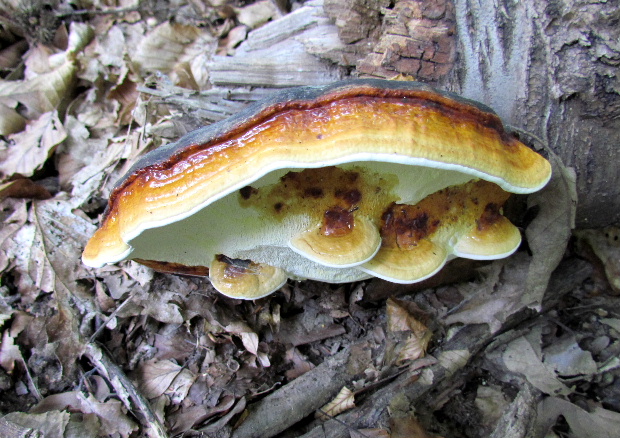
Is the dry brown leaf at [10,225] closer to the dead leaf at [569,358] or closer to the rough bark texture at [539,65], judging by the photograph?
the rough bark texture at [539,65]

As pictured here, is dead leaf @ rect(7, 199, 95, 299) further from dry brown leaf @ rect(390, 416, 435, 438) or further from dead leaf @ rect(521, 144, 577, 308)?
dead leaf @ rect(521, 144, 577, 308)

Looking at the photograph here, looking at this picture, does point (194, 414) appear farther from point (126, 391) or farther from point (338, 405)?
point (338, 405)

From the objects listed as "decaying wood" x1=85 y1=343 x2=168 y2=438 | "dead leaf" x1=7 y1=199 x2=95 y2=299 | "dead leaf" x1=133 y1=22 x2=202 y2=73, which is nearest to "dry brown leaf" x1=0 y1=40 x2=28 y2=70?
"dead leaf" x1=133 y1=22 x2=202 y2=73

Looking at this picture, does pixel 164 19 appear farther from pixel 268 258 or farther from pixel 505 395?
pixel 505 395

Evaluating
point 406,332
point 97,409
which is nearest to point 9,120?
point 97,409

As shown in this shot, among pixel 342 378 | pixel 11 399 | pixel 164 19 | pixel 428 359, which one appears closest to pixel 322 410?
pixel 342 378

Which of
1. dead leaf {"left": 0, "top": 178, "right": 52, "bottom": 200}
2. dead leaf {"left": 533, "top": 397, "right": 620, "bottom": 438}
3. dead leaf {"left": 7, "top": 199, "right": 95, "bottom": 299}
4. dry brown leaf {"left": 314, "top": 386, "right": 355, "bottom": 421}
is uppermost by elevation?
dead leaf {"left": 0, "top": 178, "right": 52, "bottom": 200}

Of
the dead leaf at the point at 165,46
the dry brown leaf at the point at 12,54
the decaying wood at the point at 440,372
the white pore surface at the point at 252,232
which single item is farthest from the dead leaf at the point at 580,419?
the dry brown leaf at the point at 12,54
